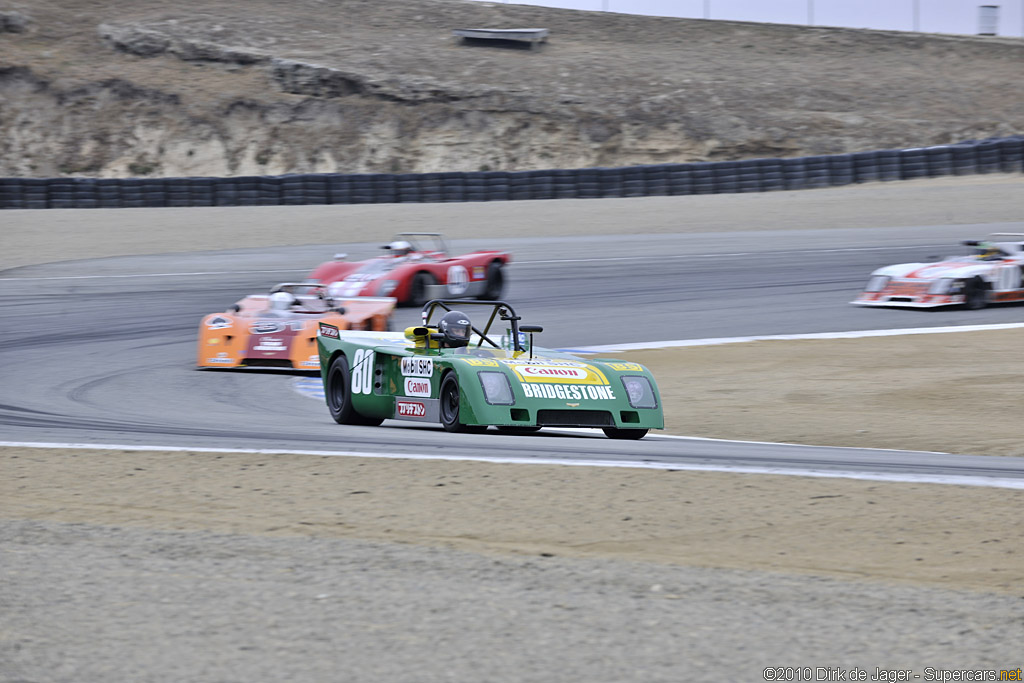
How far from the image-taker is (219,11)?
45969 mm

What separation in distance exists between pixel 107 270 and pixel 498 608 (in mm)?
19776

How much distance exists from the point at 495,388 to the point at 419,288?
1057 cm

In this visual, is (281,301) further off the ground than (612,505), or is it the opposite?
(281,301)

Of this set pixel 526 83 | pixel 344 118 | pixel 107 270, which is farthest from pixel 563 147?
pixel 107 270

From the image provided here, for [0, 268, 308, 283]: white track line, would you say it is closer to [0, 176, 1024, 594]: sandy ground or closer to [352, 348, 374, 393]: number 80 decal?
[352, 348, 374, 393]: number 80 decal

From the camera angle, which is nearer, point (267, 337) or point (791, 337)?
point (267, 337)

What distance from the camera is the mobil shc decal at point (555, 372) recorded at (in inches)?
362

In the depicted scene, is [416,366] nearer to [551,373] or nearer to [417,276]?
[551,373]

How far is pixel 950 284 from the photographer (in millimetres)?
19250

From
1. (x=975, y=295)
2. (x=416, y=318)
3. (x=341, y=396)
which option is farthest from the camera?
(x=975, y=295)

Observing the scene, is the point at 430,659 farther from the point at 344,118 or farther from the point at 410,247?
the point at 344,118

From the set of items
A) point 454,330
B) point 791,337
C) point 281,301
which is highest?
point 454,330

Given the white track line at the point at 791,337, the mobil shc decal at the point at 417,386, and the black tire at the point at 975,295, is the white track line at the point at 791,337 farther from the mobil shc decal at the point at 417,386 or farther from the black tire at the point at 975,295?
the mobil shc decal at the point at 417,386

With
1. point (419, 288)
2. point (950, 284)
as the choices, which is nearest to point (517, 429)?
point (419, 288)
